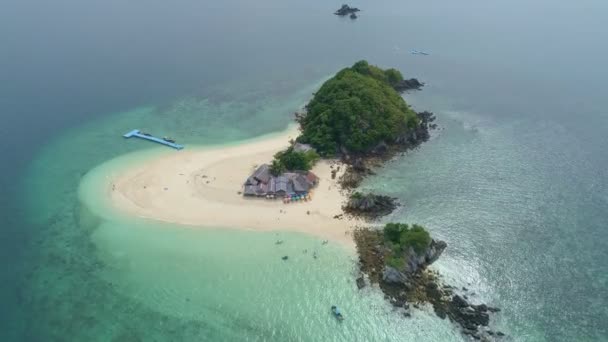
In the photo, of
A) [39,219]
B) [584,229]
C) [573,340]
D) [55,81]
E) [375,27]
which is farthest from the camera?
[375,27]

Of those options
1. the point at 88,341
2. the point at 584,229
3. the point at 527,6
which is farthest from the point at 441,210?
the point at 527,6

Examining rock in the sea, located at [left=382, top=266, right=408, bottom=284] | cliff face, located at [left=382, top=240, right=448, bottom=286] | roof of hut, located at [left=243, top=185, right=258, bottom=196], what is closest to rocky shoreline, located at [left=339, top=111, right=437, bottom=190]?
roof of hut, located at [left=243, top=185, right=258, bottom=196]

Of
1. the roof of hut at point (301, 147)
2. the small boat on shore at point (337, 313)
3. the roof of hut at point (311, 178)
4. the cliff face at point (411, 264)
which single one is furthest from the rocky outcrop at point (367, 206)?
the small boat on shore at point (337, 313)

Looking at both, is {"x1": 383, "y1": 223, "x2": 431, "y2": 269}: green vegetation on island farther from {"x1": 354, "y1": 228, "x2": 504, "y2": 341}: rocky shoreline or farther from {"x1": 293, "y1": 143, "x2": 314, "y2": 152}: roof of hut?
{"x1": 293, "y1": 143, "x2": 314, "y2": 152}: roof of hut

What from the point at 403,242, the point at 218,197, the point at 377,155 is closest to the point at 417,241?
the point at 403,242

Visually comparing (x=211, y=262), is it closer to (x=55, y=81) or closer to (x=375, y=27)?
(x=55, y=81)

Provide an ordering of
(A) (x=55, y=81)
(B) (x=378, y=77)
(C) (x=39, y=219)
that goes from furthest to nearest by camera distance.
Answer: (A) (x=55, y=81)
(B) (x=378, y=77)
(C) (x=39, y=219)
